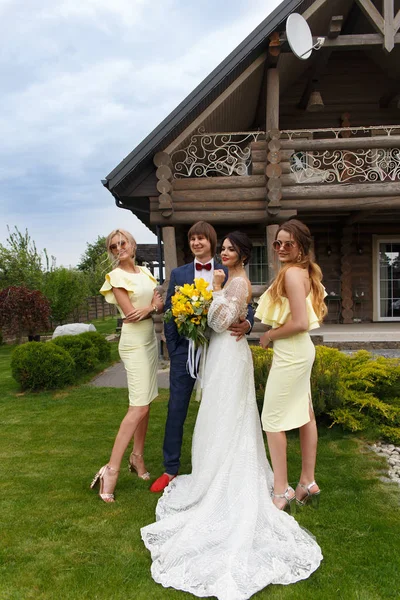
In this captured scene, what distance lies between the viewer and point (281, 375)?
2867mm

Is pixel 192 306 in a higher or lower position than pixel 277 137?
lower

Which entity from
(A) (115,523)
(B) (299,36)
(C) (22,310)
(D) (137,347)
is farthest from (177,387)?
(C) (22,310)

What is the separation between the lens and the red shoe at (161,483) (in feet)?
10.9

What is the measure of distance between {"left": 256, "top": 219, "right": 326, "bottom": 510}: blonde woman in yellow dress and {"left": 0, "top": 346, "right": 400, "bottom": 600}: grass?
1.54 ft

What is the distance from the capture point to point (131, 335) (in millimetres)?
3332

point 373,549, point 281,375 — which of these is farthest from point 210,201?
point 373,549

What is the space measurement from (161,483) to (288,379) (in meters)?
1.31

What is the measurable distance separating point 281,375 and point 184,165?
6052mm

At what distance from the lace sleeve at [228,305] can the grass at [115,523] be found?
53.2 inches

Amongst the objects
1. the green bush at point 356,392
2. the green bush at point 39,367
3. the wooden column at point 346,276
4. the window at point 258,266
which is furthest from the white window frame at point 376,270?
the green bush at point 39,367

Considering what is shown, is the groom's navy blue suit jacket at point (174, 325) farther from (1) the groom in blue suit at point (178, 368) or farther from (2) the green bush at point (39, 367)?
(2) the green bush at point (39, 367)

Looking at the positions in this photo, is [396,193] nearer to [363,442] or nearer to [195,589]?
[363,442]

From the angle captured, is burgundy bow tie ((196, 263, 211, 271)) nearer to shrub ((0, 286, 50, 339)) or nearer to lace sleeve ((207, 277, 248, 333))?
lace sleeve ((207, 277, 248, 333))

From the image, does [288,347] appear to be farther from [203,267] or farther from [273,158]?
[273,158]
